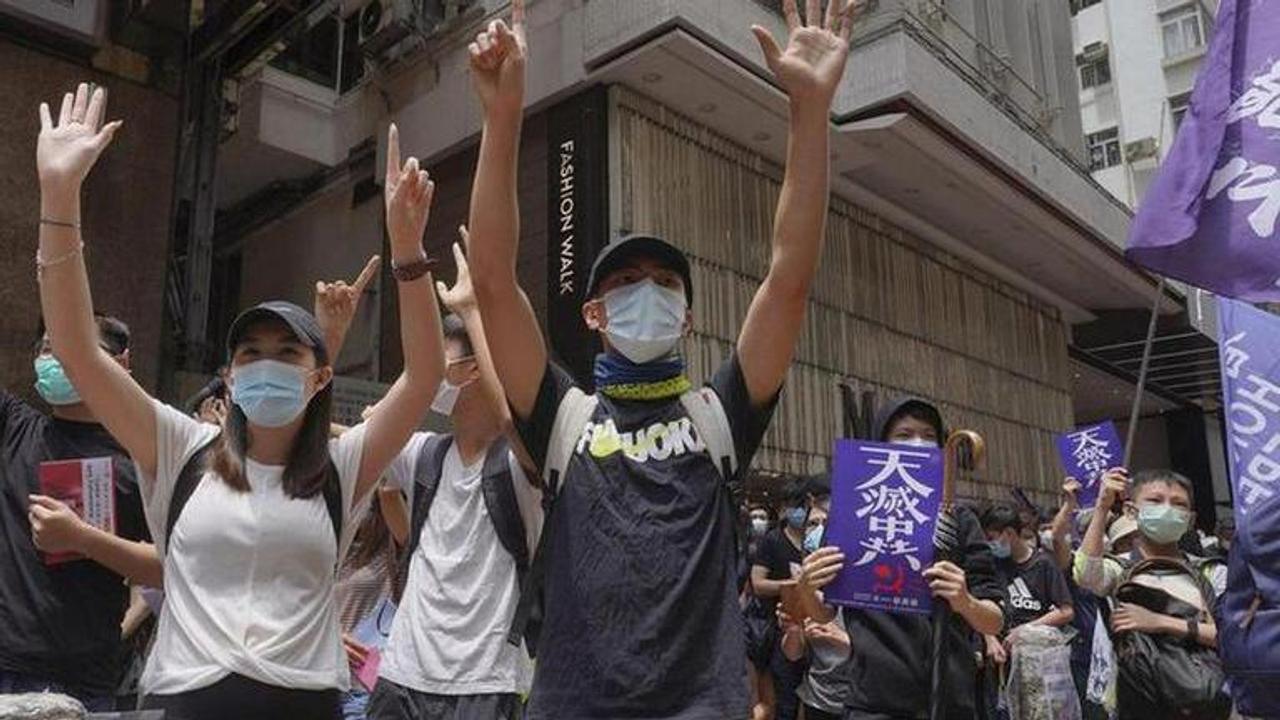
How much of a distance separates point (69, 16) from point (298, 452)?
7526mm

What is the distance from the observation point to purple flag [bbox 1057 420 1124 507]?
20.0 feet

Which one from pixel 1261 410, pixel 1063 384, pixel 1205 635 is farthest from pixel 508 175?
pixel 1063 384

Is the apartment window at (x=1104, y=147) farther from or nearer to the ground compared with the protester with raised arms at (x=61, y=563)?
farther from the ground

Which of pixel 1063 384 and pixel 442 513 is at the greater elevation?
pixel 1063 384

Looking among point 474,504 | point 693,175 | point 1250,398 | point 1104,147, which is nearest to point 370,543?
point 474,504

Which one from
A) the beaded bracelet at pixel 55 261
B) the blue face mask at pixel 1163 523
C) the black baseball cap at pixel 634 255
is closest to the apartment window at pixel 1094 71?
the blue face mask at pixel 1163 523

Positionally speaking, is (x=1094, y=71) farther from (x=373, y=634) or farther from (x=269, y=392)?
(x=269, y=392)

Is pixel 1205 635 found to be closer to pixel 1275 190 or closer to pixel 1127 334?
pixel 1275 190

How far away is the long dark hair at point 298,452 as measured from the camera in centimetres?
231

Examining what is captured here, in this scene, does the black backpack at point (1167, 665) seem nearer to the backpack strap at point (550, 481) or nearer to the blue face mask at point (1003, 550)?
the blue face mask at point (1003, 550)

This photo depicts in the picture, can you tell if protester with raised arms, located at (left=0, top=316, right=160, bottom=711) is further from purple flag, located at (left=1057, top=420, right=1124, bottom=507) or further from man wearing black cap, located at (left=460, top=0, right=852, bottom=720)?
purple flag, located at (left=1057, top=420, right=1124, bottom=507)

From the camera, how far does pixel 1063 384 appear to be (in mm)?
17500

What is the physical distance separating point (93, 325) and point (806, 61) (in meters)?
1.55

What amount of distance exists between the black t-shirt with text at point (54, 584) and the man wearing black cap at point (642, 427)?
151 centimetres
